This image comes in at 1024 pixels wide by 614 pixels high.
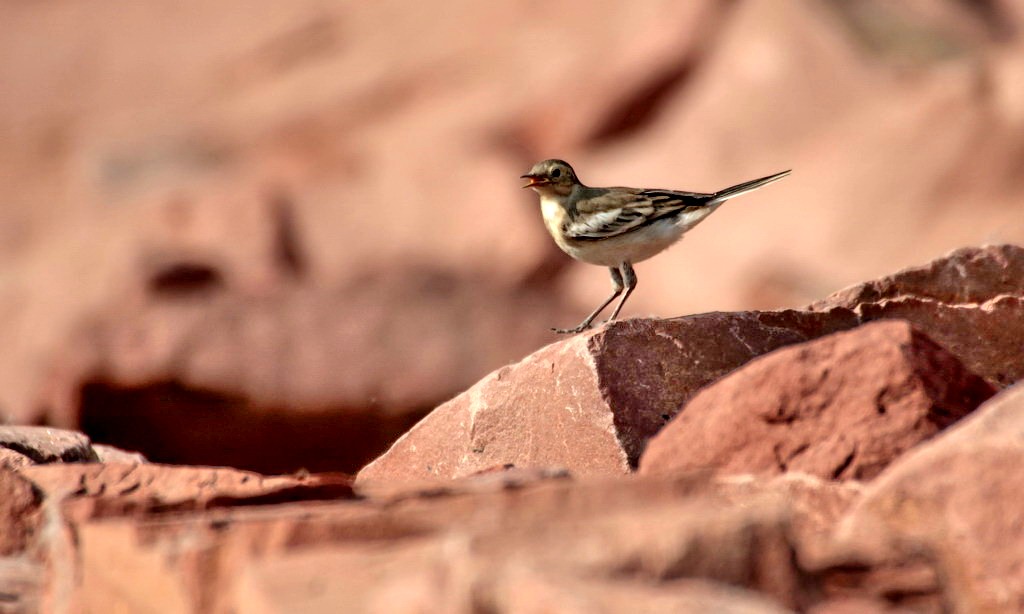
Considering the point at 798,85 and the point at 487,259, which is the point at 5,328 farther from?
the point at 798,85

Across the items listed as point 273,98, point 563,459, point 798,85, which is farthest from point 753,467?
point 273,98

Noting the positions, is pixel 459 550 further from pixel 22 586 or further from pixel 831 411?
pixel 22 586

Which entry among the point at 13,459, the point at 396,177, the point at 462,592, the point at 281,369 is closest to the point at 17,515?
the point at 13,459

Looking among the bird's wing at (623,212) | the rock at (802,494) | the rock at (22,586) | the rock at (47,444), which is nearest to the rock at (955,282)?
the rock at (802,494)

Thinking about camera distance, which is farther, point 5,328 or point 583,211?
point 5,328

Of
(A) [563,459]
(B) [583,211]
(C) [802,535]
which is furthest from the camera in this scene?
(B) [583,211]

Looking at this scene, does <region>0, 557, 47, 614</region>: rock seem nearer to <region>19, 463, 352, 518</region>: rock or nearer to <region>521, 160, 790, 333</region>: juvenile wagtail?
<region>19, 463, 352, 518</region>: rock
